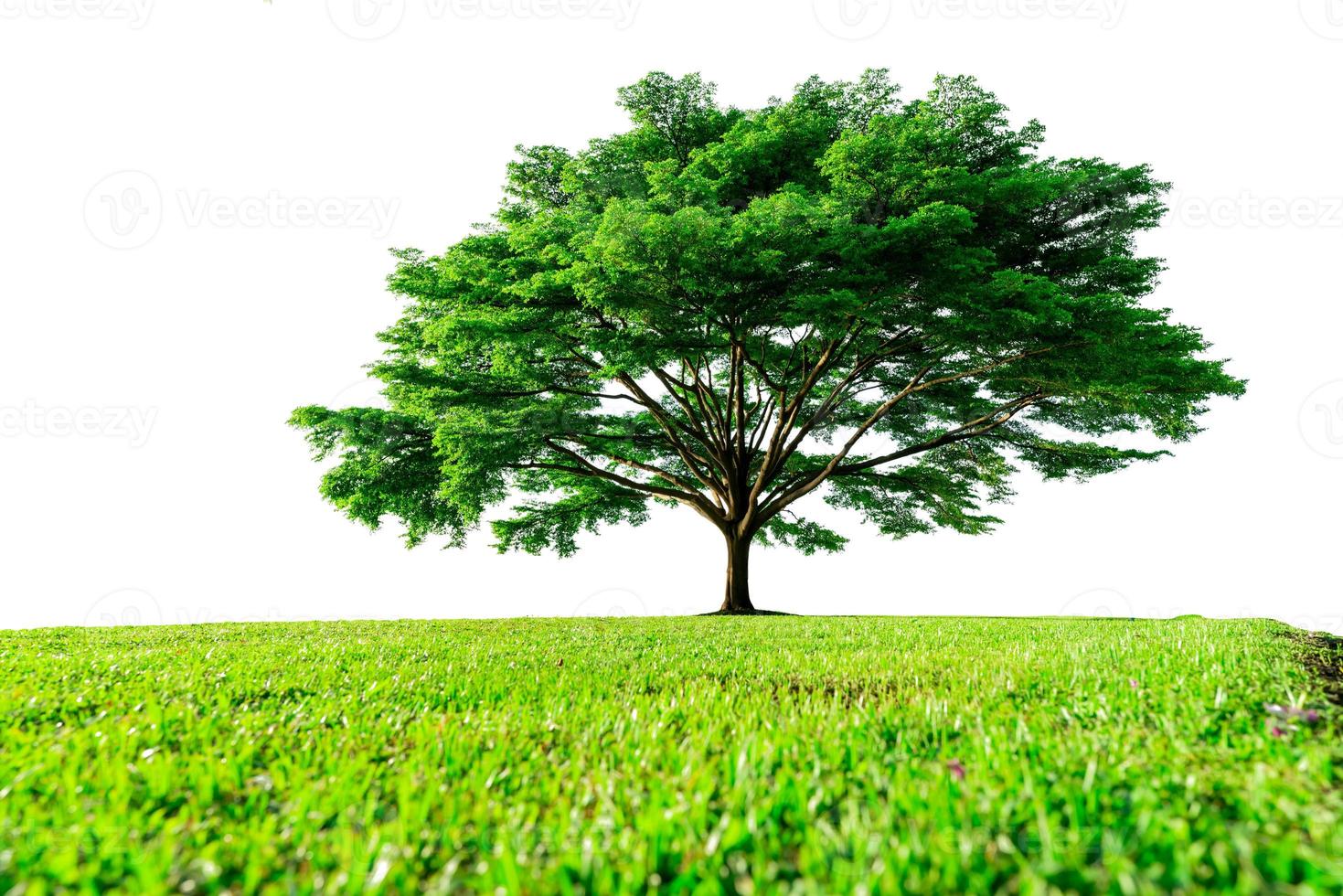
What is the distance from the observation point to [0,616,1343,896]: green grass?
5.68 ft

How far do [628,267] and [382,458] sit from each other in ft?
30.3

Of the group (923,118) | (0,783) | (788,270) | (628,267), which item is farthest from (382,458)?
(0,783)

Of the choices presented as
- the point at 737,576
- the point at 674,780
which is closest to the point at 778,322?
the point at 737,576

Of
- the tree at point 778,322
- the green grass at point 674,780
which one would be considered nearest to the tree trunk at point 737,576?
the tree at point 778,322

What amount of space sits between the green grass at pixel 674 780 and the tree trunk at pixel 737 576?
13.6 m

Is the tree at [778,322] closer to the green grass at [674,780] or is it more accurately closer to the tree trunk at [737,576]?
the tree trunk at [737,576]

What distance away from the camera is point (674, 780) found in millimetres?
2443

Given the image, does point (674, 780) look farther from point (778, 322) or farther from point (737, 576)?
point (737, 576)

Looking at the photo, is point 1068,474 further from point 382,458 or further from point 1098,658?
point 382,458

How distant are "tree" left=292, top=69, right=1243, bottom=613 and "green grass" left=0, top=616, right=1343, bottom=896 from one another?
9.46 m

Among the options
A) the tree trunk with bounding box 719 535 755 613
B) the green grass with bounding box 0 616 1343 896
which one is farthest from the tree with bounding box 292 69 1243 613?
the green grass with bounding box 0 616 1343 896

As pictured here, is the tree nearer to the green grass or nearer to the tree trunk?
the tree trunk

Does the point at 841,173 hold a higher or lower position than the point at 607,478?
higher

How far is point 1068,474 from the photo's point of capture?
20266 mm
